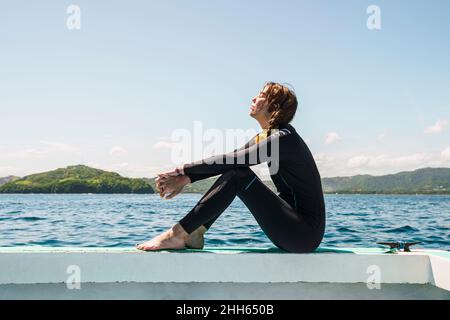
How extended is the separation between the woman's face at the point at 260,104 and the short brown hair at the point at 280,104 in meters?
0.03

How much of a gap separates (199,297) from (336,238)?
685cm

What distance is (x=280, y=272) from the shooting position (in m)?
2.81

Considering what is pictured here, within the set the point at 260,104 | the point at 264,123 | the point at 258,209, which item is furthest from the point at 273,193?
the point at 260,104

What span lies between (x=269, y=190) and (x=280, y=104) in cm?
62

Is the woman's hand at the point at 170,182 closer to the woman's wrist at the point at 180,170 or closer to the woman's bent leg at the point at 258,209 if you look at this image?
the woman's wrist at the point at 180,170

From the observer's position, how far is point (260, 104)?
304cm

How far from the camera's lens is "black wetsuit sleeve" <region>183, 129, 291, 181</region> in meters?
2.73

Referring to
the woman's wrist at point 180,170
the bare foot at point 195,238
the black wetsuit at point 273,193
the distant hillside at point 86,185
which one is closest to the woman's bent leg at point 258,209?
the black wetsuit at point 273,193

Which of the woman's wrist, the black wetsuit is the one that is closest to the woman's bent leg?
the black wetsuit

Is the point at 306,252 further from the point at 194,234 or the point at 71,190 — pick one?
the point at 71,190

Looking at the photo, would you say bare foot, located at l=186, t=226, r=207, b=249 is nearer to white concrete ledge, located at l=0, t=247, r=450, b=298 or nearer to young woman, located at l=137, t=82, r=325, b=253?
young woman, located at l=137, t=82, r=325, b=253

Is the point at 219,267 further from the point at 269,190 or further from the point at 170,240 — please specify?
the point at 269,190

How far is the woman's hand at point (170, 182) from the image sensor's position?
9.46 feet
